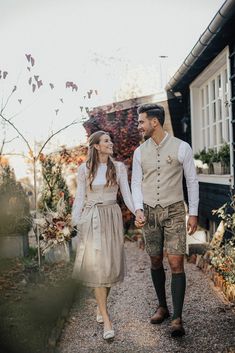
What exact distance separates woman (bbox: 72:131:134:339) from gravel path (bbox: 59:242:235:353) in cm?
29

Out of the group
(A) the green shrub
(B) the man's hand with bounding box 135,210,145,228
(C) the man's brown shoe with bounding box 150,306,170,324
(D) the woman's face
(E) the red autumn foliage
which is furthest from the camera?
(E) the red autumn foliage

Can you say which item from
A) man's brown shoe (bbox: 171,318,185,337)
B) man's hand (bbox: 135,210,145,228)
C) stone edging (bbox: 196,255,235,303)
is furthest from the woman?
stone edging (bbox: 196,255,235,303)

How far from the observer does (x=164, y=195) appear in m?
3.94

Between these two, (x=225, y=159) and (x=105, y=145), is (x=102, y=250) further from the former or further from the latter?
(x=225, y=159)

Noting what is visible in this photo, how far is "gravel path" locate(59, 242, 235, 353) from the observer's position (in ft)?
11.9

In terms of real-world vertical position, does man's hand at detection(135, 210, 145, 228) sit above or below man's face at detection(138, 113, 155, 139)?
below

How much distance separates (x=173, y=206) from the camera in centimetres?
395

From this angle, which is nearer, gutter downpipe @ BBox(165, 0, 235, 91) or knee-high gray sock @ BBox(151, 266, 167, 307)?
knee-high gray sock @ BBox(151, 266, 167, 307)

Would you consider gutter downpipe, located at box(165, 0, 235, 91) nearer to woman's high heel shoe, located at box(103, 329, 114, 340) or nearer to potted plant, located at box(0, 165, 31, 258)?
woman's high heel shoe, located at box(103, 329, 114, 340)

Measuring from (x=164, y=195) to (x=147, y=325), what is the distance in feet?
3.84

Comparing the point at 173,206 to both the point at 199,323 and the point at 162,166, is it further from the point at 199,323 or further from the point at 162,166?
the point at 199,323

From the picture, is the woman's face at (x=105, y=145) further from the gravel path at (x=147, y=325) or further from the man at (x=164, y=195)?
the gravel path at (x=147, y=325)

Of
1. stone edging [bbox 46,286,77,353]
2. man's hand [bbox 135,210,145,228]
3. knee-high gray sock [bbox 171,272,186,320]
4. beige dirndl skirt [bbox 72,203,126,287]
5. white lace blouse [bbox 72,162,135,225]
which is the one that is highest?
white lace blouse [bbox 72,162,135,225]

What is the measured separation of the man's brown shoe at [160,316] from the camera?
4.14 meters
